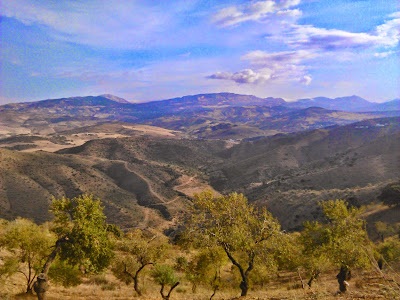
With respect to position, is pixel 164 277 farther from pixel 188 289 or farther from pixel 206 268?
pixel 188 289

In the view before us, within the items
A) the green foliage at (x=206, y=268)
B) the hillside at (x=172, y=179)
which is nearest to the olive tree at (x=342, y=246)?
the green foliage at (x=206, y=268)

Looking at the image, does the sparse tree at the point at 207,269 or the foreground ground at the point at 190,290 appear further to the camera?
the sparse tree at the point at 207,269

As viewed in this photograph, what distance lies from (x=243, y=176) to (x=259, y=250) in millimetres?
81170

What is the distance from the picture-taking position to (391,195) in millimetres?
40719

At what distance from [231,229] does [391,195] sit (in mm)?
40022

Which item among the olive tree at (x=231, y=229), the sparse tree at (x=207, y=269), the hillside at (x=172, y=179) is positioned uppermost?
the olive tree at (x=231, y=229)

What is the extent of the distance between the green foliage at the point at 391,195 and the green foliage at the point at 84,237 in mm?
44380

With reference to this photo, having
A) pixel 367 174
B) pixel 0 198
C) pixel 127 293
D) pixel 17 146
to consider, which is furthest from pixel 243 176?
pixel 17 146

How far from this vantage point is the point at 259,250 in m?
14.3

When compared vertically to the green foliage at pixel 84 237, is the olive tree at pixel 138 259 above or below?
below

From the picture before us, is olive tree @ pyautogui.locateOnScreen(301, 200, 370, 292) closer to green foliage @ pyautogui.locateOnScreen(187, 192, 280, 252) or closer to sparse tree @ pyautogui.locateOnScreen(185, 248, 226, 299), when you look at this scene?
green foliage @ pyautogui.locateOnScreen(187, 192, 280, 252)

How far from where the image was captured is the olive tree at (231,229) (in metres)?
13.9

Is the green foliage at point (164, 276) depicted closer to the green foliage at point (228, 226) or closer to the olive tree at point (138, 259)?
the olive tree at point (138, 259)

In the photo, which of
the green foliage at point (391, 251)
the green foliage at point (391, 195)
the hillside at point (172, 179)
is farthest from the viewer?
the hillside at point (172, 179)
